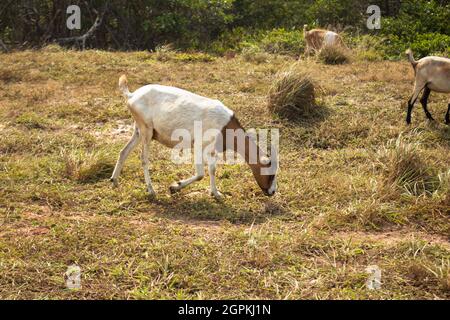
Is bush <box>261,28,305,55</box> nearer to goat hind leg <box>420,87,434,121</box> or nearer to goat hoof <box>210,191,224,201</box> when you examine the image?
goat hind leg <box>420,87,434,121</box>

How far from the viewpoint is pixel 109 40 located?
16.9 metres

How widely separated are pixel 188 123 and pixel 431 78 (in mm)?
4276

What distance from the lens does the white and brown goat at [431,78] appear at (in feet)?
28.4

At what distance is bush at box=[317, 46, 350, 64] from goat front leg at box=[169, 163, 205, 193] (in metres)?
6.95

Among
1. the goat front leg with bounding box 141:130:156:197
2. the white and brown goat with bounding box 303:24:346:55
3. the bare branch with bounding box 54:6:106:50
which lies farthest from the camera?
the bare branch with bounding box 54:6:106:50

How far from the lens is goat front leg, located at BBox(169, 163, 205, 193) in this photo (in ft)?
20.4

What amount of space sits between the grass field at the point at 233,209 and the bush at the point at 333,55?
2492 millimetres

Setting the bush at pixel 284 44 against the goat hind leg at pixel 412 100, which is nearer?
the goat hind leg at pixel 412 100

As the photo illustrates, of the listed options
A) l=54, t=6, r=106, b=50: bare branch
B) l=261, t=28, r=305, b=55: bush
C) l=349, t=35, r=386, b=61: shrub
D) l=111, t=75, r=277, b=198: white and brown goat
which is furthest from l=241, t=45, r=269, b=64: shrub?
l=111, t=75, r=277, b=198: white and brown goat

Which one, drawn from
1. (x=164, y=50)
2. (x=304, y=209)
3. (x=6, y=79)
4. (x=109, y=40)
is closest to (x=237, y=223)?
(x=304, y=209)

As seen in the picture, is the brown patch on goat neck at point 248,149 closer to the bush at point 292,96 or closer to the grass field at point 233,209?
the grass field at point 233,209

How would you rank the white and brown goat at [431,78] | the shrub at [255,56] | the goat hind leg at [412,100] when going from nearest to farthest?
the white and brown goat at [431,78], the goat hind leg at [412,100], the shrub at [255,56]

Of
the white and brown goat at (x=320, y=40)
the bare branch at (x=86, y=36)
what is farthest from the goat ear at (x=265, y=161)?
the bare branch at (x=86, y=36)

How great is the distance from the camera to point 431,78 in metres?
8.74
